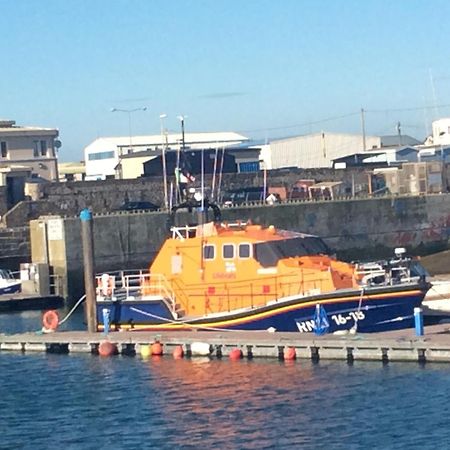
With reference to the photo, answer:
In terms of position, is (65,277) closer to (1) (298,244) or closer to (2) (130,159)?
(1) (298,244)

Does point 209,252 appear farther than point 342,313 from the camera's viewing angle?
Yes

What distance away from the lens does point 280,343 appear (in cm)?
2842

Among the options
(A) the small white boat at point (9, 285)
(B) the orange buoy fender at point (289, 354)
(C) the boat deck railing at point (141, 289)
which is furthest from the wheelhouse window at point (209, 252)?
(A) the small white boat at point (9, 285)

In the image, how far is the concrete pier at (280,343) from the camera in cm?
2709

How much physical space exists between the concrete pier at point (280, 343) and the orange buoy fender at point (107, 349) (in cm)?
10

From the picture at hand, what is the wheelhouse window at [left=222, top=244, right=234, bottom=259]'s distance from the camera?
101ft

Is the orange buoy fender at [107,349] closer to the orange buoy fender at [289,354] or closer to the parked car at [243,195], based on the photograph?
the orange buoy fender at [289,354]

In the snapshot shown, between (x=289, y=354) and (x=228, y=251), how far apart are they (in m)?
3.53

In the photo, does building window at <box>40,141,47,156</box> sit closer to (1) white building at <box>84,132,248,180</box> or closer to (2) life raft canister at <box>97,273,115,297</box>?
(1) white building at <box>84,132,248,180</box>

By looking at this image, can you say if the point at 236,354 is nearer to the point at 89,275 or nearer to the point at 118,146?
the point at 89,275

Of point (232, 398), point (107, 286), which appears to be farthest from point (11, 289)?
point (232, 398)

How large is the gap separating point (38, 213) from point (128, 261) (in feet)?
30.8

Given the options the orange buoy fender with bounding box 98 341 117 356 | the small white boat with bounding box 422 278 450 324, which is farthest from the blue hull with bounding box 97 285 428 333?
the small white boat with bounding box 422 278 450 324

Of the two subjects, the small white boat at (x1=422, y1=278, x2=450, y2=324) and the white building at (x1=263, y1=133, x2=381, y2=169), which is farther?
the white building at (x1=263, y1=133, x2=381, y2=169)
